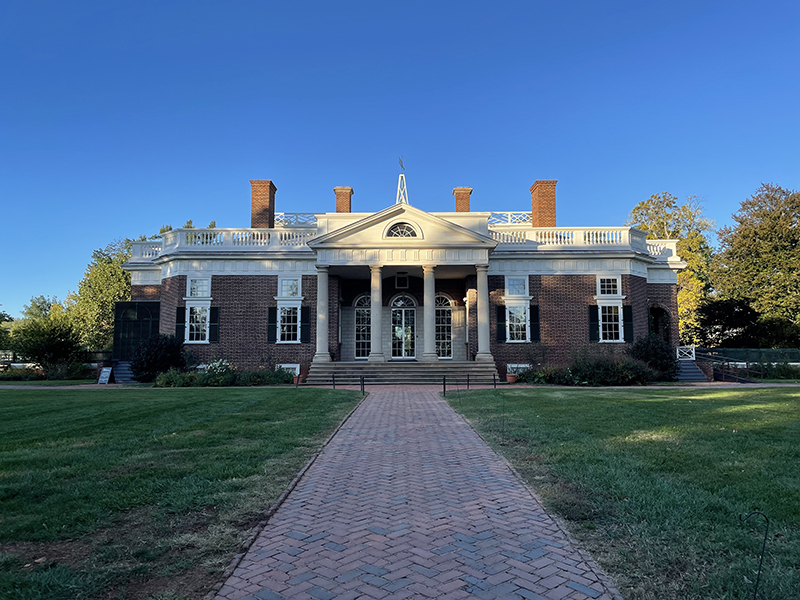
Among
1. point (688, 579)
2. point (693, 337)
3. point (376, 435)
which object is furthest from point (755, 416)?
point (693, 337)

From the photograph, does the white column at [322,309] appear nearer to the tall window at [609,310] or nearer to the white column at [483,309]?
the white column at [483,309]

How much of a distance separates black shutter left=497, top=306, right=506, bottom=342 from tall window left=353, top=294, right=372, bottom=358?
673 centimetres

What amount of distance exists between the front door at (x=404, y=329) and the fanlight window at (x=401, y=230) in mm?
4198

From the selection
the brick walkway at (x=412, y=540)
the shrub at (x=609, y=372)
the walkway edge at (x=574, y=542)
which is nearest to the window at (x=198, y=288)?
the shrub at (x=609, y=372)

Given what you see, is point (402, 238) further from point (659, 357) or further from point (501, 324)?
point (659, 357)

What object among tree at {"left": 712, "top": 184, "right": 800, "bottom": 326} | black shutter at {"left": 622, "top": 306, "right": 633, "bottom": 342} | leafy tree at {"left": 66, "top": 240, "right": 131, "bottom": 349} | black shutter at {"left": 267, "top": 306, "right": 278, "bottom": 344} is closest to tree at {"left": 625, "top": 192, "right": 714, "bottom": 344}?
tree at {"left": 712, "top": 184, "right": 800, "bottom": 326}

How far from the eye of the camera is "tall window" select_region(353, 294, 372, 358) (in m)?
27.9

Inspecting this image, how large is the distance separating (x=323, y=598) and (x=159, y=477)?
11.7ft

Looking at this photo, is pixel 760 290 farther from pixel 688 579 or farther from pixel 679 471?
pixel 688 579

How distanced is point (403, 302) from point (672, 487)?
74.2 feet

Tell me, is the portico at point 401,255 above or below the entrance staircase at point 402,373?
above

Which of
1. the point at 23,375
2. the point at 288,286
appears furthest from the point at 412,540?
the point at 23,375

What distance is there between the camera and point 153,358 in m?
23.1

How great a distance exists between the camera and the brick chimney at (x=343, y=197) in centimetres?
3078
